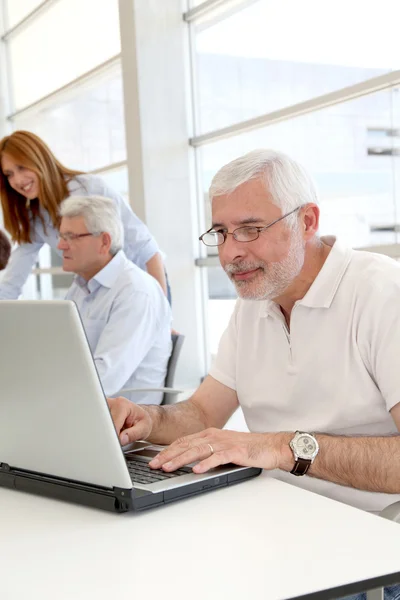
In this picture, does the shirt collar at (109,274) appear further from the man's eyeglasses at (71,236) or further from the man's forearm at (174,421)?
the man's forearm at (174,421)

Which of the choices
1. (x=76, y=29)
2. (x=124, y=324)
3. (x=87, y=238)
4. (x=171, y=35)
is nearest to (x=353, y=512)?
(x=124, y=324)

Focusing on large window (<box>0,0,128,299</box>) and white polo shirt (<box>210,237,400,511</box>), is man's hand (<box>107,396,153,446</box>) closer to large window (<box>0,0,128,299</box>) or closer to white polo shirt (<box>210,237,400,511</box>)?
white polo shirt (<box>210,237,400,511</box>)

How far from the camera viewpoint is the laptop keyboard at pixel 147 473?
4.40ft

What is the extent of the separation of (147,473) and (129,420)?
1.10 feet

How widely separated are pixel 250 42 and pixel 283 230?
9.24 ft

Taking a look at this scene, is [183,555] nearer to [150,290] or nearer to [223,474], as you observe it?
[223,474]

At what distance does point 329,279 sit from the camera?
5.65ft

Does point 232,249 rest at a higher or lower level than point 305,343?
higher

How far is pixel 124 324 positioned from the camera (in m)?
2.87

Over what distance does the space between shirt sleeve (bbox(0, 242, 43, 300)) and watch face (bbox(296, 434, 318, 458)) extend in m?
2.83

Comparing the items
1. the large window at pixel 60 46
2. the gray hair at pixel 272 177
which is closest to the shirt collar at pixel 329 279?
the gray hair at pixel 272 177

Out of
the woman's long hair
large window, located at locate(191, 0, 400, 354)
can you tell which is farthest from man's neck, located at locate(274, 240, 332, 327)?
the woman's long hair

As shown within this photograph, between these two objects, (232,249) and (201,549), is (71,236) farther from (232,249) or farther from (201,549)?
(201,549)

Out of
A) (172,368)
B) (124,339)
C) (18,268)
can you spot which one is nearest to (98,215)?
(124,339)
